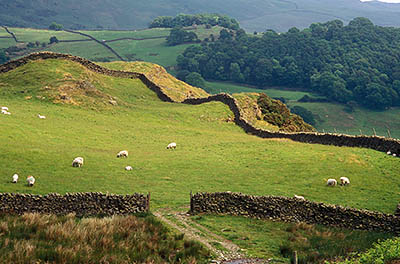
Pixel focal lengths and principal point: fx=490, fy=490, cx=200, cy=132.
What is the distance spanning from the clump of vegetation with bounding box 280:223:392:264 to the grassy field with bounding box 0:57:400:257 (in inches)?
31.9

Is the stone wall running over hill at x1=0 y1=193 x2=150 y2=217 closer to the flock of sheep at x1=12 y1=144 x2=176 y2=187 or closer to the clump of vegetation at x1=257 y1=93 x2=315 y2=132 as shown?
the flock of sheep at x1=12 y1=144 x2=176 y2=187

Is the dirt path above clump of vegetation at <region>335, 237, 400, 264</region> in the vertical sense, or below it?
below

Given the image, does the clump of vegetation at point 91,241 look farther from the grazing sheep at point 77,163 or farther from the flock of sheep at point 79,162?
the grazing sheep at point 77,163

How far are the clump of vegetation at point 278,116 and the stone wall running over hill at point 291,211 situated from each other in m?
39.1

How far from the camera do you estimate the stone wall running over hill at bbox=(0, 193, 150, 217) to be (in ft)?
79.9

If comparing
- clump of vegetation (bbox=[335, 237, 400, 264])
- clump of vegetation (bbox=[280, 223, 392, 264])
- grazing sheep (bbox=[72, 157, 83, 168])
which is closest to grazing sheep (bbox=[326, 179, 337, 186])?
clump of vegetation (bbox=[280, 223, 392, 264])

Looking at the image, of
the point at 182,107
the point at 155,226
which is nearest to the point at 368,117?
the point at 182,107

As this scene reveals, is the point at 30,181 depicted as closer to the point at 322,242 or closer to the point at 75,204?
the point at 75,204

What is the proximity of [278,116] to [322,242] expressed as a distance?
46.4 meters

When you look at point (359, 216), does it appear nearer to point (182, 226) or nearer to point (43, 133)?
point (182, 226)

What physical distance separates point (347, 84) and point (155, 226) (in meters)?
187

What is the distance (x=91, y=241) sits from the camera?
824 inches

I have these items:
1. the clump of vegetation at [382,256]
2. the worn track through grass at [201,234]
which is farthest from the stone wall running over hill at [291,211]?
the clump of vegetation at [382,256]

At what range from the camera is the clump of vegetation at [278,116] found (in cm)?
6631
